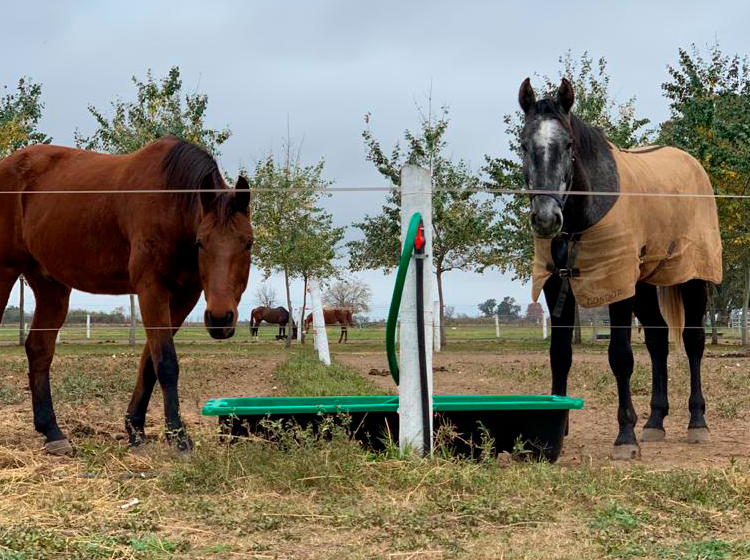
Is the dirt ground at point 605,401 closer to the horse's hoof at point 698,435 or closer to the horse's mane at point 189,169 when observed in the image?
the horse's hoof at point 698,435

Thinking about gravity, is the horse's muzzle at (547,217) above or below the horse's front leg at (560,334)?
above

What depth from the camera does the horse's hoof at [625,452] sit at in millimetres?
5824

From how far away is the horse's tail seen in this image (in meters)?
7.45

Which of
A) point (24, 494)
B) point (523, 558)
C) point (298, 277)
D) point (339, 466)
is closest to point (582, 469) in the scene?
point (339, 466)

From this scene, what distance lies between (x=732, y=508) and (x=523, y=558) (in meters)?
1.33

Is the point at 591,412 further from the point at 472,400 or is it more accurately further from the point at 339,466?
the point at 339,466

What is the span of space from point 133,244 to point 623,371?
10.8 ft

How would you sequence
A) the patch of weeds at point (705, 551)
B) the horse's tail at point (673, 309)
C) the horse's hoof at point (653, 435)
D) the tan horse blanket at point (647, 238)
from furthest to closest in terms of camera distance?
the horse's tail at point (673, 309), the horse's hoof at point (653, 435), the tan horse blanket at point (647, 238), the patch of weeds at point (705, 551)

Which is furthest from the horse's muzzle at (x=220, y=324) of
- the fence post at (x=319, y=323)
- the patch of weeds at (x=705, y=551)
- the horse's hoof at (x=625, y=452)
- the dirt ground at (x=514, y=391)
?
the fence post at (x=319, y=323)

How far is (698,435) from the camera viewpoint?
679 cm

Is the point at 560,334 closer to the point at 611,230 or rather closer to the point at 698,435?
the point at 611,230

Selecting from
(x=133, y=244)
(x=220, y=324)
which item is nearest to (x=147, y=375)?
(x=133, y=244)

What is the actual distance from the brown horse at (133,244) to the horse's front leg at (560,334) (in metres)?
2.09

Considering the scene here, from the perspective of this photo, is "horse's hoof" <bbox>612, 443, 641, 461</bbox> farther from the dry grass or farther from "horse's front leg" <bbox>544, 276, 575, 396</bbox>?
"horse's front leg" <bbox>544, 276, 575, 396</bbox>
